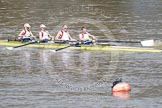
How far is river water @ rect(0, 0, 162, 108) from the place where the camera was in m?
25.2

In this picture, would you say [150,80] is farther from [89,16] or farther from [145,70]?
[89,16]

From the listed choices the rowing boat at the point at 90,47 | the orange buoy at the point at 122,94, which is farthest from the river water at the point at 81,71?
the rowing boat at the point at 90,47

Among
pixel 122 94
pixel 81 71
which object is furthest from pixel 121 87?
pixel 81 71

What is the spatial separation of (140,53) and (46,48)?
17.7 feet

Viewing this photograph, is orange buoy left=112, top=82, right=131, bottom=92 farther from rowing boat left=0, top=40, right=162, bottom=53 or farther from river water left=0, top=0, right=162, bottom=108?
rowing boat left=0, top=40, right=162, bottom=53

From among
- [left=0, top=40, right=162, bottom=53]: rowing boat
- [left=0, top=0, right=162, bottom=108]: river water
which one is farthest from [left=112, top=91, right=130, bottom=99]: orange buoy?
[left=0, top=40, right=162, bottom=53]: rowing boat

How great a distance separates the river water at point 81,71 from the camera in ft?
82.8

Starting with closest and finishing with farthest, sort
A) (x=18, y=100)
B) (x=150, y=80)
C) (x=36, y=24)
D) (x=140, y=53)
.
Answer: (x=18, y=100) → (x=150, y=80) → (x=140, y=53) → (x=36, y=24)

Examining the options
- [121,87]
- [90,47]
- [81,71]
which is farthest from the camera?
[90,47]

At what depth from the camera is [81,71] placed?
100 feet

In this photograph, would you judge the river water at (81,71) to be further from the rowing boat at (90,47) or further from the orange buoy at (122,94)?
the rowing boat at (90,47)

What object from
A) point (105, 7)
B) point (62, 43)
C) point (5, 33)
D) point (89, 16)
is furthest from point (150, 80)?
point (105, 7)

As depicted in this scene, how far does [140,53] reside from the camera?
3431 cm

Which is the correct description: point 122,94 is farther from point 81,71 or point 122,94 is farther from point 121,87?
point 81,71
